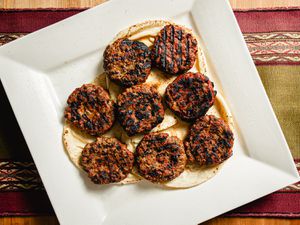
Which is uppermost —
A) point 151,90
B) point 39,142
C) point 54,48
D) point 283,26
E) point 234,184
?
point 283,26

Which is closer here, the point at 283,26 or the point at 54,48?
the point at 54,48

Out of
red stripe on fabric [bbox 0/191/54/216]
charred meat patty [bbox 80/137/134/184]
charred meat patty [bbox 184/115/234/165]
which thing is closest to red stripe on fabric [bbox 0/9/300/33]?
charred meat patty [bbox 184/115/234/165]

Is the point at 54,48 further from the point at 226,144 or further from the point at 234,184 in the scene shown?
the point at 234,184

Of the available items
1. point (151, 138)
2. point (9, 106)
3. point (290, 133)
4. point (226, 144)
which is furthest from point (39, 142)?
point (290, 133)

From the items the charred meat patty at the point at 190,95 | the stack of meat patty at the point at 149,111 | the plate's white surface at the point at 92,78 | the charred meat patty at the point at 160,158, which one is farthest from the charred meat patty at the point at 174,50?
the charred meat patty at the point at 160,158

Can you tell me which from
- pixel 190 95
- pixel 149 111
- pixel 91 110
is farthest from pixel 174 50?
pixel 91 110

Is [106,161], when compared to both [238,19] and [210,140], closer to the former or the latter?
[210,140]

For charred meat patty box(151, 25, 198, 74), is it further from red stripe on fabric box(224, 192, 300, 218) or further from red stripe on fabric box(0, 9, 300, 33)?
red stripe on fabric box(224, 192, 300, 218)

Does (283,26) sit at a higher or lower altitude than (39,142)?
higher
